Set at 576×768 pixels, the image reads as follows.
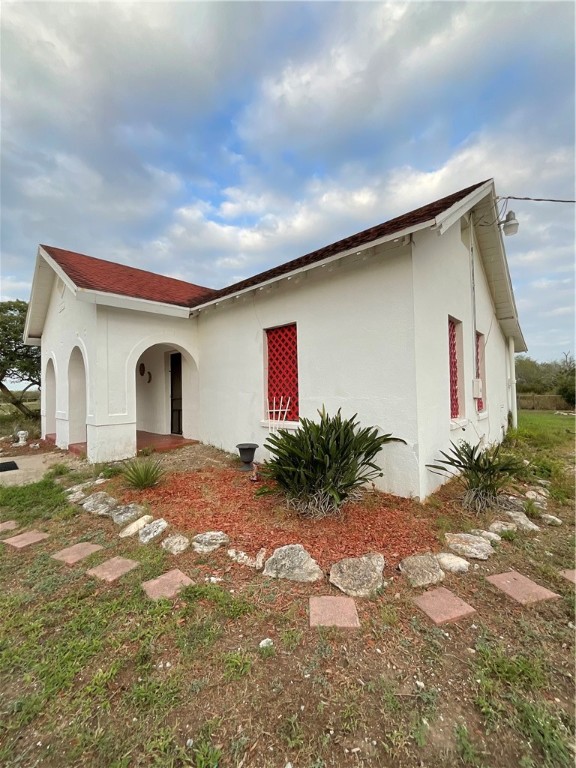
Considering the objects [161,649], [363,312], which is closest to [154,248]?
[363,312]

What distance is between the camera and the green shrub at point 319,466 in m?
4.06

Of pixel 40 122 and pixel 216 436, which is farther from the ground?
pixel 40 122

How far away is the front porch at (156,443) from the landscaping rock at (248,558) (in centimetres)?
520

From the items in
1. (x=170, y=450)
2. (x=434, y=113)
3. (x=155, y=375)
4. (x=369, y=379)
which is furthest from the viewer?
(x=155, y=375)

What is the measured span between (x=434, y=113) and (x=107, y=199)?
10.4m

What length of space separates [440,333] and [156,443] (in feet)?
23.6

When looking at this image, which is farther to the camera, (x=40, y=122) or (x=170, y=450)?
(x=170, y=450)

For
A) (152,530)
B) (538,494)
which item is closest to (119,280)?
(152,530)

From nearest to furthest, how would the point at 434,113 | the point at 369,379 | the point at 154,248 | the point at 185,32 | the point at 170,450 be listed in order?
the point at 369,379, the point at 185,32, the point at 434,113, the point at 170,450, the point at 154,248

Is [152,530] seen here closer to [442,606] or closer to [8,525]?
[8,525]

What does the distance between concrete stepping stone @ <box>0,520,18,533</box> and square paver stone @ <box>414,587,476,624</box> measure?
4954 millimetres

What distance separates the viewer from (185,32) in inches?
227

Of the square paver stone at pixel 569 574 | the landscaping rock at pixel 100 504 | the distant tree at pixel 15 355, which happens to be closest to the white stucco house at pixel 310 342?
the square paver stone at pixel 569 574

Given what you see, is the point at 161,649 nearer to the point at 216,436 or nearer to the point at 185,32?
the point at 216,436
